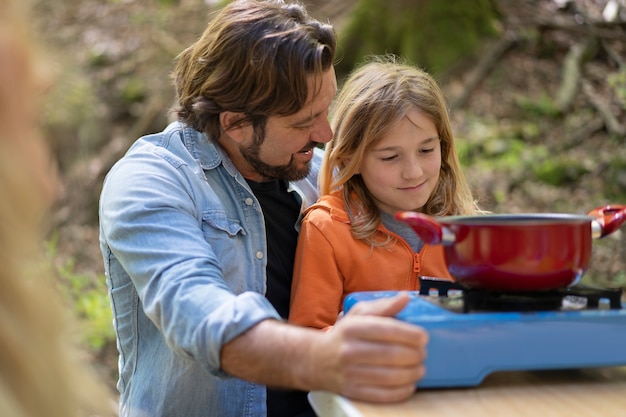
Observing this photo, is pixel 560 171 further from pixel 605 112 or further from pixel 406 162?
pixel 406 162

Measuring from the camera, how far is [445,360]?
1364mm

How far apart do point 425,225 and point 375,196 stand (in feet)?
2.87

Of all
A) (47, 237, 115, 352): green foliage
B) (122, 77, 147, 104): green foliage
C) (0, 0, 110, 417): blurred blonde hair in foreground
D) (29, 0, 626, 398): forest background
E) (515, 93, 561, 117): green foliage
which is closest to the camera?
(0, 0, 110, 417): blurred blonde hair in foreground

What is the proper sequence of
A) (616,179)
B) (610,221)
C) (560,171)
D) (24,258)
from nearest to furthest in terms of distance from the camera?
(24,258)
(610,221)
(616,179)
(560,171)

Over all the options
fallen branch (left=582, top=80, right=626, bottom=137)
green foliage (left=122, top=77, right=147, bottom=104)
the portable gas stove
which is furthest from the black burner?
green foliage (left=122, top=77, right=147, bottom=104)

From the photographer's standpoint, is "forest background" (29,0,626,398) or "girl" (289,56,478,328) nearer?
"girl" (289,56,478,328)

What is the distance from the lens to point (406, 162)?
2.19 m

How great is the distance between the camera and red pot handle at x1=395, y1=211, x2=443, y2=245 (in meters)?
1.41

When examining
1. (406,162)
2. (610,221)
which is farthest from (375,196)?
(610,221)

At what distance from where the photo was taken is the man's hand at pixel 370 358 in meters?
1.29

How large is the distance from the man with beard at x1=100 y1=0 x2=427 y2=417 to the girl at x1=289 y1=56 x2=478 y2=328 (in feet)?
0.35

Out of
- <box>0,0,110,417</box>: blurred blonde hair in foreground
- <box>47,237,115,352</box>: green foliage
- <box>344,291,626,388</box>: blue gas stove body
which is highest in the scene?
<box>0,0,110,417</box>: blurred blonde hair in foreground

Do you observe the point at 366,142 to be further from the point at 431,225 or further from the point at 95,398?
the point at 95,398

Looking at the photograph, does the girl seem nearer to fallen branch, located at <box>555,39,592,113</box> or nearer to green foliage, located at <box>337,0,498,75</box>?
green foliage, located at <box>337,0,498,75</box>
